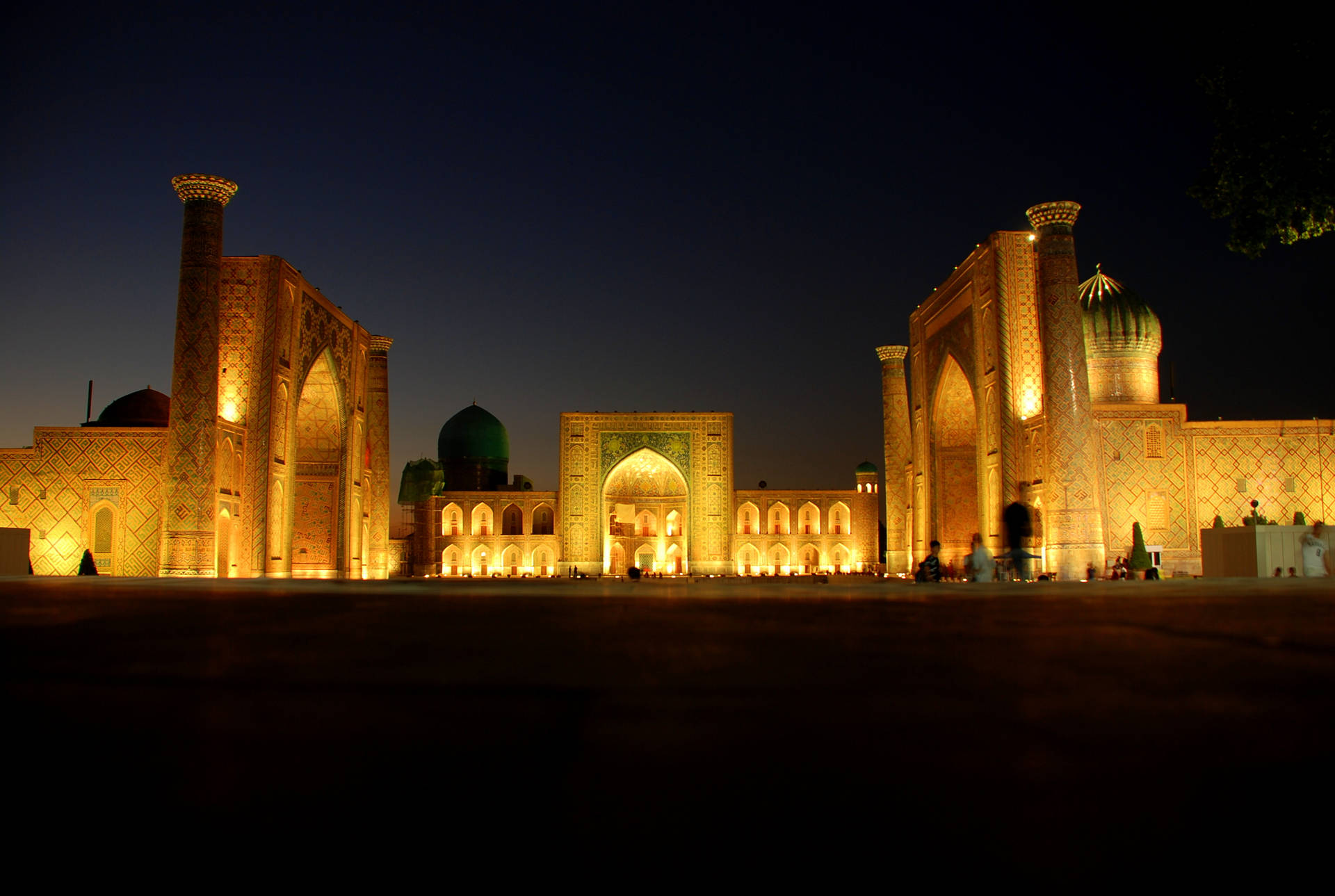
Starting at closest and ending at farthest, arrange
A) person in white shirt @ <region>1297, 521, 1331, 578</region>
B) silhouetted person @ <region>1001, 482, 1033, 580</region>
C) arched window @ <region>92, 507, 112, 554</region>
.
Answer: silhouetted person @ <region>1001, 482, 1033, 580</region>, person in white shirt @ <region>1297, 521, 1331, 578</region>, arched window @ <region>92, 507, 112, 554</region>

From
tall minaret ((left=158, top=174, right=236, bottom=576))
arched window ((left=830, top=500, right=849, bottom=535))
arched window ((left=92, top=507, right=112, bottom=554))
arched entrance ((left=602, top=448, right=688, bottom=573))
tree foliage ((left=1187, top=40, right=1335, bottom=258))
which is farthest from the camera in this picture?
arched window ((left=830, top=500, right=849, bottom=535))

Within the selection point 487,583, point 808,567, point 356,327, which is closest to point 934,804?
point 487,583

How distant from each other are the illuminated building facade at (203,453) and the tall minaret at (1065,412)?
1105 centimetres

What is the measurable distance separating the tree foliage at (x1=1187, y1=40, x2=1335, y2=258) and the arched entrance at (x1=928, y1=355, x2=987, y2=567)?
11023mm

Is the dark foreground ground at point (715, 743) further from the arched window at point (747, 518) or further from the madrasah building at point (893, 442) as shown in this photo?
the arched window at point (747, 518)

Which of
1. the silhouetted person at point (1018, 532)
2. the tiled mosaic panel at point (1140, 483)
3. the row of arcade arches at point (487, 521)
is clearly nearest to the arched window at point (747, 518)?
the row of arcade arches at point (487, 521)

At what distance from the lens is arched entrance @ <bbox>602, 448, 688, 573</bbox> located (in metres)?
25.8

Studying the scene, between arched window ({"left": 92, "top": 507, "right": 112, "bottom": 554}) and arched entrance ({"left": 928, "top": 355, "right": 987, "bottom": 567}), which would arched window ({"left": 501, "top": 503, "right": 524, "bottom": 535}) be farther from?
Result: arched window ({"left": 92, "top": 507, "right": 112, "bottom": 554})

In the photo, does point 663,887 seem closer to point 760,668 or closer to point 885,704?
point 885,704

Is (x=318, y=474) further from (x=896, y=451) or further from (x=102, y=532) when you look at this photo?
(x=896, y=451)

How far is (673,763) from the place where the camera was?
848 mm

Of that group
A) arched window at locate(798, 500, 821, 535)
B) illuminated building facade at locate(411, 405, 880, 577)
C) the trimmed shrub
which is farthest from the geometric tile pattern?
arched window at locate(798, 500, 821, 535)

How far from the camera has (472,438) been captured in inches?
1194

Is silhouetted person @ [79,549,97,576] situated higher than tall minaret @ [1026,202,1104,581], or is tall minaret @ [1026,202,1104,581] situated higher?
tall minaret @ [1026,202,1104,581]
